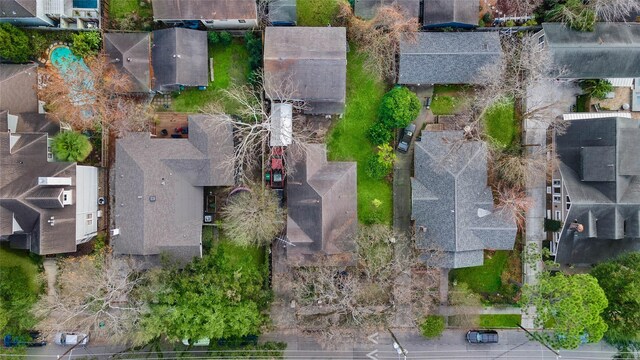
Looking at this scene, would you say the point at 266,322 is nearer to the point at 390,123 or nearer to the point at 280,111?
the point at 280,111

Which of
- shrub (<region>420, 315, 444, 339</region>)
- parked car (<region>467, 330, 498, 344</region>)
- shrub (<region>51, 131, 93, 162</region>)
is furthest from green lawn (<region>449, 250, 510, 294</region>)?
shrub (<region>51, 131, 93, 162</region>)

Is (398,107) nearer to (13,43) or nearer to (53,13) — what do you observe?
(53,13)

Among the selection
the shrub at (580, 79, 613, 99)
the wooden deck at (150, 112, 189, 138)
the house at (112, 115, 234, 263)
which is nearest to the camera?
the house at (112, 115, 234, 263)

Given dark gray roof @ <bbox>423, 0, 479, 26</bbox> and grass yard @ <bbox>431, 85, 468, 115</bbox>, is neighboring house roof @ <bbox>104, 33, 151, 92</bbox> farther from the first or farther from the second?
grass yard @ <bbox>431, 85, 468, 115</bbox>

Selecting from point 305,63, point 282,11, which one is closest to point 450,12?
point 305,63

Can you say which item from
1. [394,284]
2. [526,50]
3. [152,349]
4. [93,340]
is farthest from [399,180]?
[93,340]

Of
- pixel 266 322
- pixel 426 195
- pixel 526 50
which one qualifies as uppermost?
pixel 526 50

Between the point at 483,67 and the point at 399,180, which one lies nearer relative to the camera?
the point at 483,67
